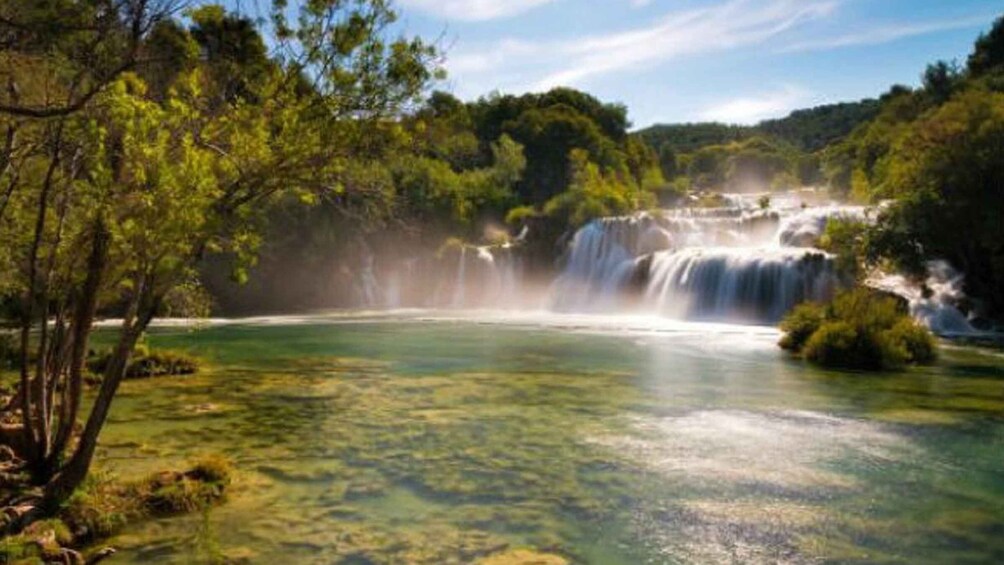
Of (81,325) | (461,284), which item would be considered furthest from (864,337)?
(461,284)

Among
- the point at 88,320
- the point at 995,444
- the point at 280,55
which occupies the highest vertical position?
the point at 280,55

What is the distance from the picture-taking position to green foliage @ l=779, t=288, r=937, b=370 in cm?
2841

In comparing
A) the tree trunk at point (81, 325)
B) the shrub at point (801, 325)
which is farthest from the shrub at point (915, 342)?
the tree trunk at point (81, 325)

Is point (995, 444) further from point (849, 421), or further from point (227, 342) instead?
point (227, 342)

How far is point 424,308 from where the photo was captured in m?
67.0

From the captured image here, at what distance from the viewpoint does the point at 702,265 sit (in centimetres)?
4816

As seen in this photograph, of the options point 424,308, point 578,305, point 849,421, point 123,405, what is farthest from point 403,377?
point 424,308

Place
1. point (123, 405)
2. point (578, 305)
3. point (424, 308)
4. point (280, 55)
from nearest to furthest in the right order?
1. point (280, 55)
2. point (123, 405)
3. point (578, 305)
4. point (424, 308)

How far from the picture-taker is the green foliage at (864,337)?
2841cm

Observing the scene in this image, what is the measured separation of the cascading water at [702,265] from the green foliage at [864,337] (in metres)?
12.5

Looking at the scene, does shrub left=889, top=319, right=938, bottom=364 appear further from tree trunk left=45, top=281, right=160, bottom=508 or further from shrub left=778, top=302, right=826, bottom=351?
tree trunk left=45, top=281, right=160, bottom=508

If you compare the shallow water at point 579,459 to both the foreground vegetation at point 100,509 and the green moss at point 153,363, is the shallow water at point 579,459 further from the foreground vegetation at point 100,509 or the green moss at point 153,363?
the green moss at point 153,363

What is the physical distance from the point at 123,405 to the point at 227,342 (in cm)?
1810

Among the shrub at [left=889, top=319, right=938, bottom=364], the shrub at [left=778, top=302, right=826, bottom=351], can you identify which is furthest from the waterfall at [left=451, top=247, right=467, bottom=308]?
the shrub at [left=889, top=319, right=938, bottom=364]
